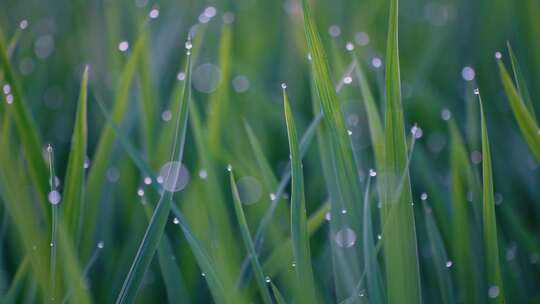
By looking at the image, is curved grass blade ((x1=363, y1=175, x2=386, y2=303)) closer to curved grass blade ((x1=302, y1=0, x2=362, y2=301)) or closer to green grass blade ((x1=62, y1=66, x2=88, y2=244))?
curved grass blade ((x1=302, y1=0, x2=362, y2=301))

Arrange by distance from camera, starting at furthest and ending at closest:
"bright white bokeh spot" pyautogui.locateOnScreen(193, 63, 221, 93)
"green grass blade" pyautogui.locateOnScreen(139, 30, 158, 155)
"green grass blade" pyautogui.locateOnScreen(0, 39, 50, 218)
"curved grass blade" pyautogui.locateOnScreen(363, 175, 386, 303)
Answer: "bright white bokeh spot" pyautogui.locateOnScreen(193, 63, 221, 93)
"green grass blade" pyautogui.locateOnScreen(139, 30, 158, 155)
"green grass blade" pyautogui.locateOnScreen(0, 39, 50, 218)
"curved grass blade" pyautogui.locateOnScreen(363, 175, 386, 303)

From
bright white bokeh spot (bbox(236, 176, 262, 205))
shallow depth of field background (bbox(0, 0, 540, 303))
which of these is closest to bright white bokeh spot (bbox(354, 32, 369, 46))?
shallow depth of field background (bbox(0, 0, 540, 303))

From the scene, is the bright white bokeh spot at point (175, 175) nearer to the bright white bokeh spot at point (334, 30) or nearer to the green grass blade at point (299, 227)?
the green grass blade at point (299, 227)

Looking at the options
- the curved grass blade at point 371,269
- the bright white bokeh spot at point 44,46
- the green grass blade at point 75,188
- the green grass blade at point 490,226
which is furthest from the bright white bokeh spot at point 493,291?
the bright white bokeh spot at point 44,46

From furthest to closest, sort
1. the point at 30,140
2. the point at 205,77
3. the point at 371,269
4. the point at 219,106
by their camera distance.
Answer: the point at 205,77, the point at 219,106, the point at 30,140, the point at 371,269

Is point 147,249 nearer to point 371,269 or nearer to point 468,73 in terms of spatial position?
point 371,269

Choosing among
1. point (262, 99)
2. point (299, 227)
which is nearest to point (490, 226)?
point (299, 227)

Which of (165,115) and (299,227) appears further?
(165,115)
